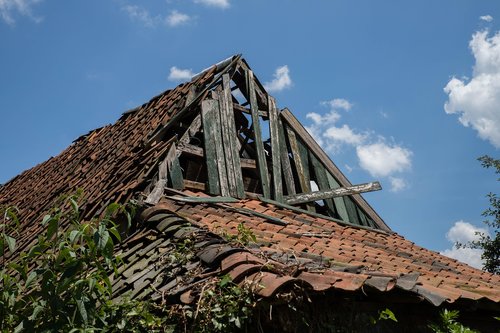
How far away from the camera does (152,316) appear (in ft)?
14.3

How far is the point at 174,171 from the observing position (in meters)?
7.58

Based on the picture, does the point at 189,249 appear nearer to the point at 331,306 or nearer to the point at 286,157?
the point at 331,306

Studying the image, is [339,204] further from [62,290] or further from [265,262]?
[62,290]

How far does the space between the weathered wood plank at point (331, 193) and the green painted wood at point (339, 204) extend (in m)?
0.12

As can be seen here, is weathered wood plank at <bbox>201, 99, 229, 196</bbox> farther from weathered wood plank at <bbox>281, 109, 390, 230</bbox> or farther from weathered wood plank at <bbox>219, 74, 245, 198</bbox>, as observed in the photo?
weathered wood plank at <bbox>281, 109, 390, 230</bbox>

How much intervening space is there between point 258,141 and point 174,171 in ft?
7.25

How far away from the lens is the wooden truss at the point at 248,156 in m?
8.23

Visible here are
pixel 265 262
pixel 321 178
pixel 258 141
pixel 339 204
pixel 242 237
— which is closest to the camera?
pixel 265 262

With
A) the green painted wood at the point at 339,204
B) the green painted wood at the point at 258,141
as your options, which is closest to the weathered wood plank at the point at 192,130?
the green painted wood at the point at 258,141

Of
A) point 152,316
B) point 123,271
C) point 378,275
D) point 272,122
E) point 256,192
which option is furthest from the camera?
point 272,122

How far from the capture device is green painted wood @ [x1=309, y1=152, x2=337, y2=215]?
9.95m

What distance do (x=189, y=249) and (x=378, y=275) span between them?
5.34 ft

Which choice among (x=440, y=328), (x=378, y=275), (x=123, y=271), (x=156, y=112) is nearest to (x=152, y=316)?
(x=123, y=271)

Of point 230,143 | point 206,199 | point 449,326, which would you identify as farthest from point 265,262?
point 230,143
